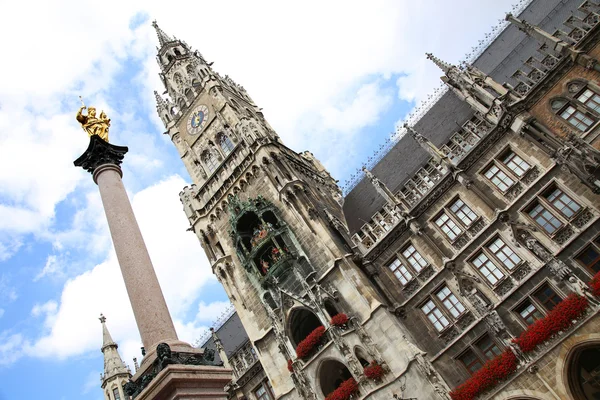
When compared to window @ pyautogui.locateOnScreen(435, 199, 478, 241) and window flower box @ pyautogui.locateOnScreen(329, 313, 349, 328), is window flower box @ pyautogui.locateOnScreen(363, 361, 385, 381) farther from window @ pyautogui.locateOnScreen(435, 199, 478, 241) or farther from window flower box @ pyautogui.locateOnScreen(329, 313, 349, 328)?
window @ pyautogui.locateOnScreen(435, 199, 478, 241)

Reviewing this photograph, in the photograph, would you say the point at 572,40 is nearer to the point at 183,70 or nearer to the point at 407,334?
the point at 407,334

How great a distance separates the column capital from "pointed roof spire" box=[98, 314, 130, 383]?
34198 mm

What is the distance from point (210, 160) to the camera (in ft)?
112

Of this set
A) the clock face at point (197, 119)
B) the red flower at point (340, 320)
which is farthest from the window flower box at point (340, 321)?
the clock face at point (197, 119)

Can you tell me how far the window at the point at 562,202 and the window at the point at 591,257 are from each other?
4.97ft

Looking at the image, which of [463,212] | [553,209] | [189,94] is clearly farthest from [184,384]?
[189,94]

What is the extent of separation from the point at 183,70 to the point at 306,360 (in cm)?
2653

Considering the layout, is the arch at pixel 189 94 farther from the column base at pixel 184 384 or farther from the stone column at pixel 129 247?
the column base at pixel 184 384

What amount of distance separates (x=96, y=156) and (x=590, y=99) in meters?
20.5

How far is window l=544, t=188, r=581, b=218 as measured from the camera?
20297mm

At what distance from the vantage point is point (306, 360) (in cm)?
2344

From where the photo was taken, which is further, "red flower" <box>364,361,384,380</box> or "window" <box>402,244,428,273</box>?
"window" <box>402,244,428,273</box>

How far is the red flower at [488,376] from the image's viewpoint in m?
19.0

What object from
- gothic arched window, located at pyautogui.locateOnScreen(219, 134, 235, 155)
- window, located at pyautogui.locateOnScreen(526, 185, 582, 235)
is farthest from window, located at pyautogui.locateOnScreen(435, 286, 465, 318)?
gothic arched window, located at pyautogui.locateOnScreen(219, 134, 235, 155)
